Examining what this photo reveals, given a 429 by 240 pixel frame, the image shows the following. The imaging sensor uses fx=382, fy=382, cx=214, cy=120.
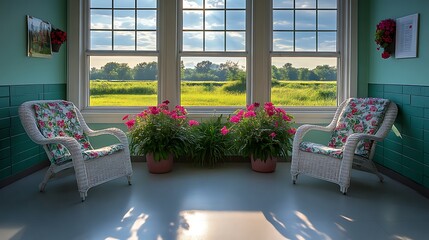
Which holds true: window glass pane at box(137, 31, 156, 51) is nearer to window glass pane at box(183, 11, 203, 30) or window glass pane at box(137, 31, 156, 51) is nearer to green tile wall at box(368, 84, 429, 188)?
window glass pane at box(183, 11, 203, 30)

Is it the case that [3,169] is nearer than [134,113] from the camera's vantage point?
Yes

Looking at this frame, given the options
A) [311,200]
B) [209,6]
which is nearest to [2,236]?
[311,200]

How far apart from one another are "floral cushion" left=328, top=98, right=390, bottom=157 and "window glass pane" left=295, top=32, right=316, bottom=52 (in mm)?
1104

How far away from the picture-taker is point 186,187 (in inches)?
161

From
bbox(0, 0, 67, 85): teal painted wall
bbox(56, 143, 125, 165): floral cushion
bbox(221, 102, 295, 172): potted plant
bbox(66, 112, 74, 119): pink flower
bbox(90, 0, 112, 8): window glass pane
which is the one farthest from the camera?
bbox(90, 0, 112, 8): window glass pane

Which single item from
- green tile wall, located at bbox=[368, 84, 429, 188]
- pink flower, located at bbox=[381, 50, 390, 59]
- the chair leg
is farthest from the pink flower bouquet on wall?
the chair leg

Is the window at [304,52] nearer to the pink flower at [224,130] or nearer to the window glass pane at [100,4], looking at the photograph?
the pink flower at [224,130]

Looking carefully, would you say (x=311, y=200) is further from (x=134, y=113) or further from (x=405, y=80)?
(x=134, y=113)

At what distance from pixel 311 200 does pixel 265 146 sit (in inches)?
43.5

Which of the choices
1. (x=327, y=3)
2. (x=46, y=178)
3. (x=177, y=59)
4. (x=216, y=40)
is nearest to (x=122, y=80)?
(x=177, y=59)

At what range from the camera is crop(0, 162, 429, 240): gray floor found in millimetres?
2859

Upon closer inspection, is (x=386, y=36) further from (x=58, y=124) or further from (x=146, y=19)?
(x=58, y=124)

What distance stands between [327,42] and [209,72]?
173 centimetres

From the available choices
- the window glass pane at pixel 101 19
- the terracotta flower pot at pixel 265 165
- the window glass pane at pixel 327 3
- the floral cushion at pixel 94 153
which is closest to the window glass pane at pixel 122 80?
the window glass pane at pixel 101 19
